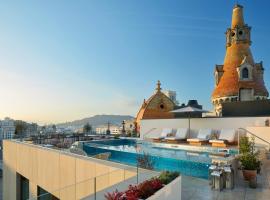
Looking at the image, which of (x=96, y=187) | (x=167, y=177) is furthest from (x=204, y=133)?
(x=96, y=187)

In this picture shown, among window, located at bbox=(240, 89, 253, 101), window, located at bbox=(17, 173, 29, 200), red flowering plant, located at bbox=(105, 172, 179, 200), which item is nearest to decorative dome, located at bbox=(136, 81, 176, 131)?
window, located at bbox=(240, 89, 253, 101)

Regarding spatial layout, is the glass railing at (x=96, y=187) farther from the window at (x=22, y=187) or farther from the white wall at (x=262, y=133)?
the window at (x=22, y=187)

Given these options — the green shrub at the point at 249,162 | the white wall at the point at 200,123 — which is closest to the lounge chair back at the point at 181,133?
the white wall at the point at 200,123

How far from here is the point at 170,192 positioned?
4383 mm

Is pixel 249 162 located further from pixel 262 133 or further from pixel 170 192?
pixel 262 133

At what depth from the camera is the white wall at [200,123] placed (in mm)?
12734

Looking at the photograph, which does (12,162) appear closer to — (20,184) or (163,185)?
(20,184)

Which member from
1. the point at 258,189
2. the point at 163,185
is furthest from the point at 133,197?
the point at 258,189

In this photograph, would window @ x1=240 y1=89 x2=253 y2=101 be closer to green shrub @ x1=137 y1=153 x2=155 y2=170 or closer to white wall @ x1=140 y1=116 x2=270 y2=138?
white wall @ x1=140 y1=116 x2=270 y2=138

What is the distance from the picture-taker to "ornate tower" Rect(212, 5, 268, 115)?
25.4 m

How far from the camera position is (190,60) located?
23.4 m

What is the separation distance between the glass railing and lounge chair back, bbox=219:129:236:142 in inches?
320

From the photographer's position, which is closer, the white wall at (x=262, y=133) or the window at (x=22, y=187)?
the white wall at (x=262, y=133)

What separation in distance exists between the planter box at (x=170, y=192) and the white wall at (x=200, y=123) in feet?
29.7
